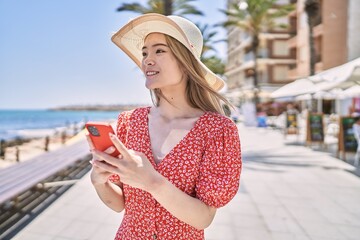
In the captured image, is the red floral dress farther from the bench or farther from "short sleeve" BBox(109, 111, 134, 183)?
the bench

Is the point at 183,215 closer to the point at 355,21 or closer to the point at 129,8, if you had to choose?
the point at 129,8

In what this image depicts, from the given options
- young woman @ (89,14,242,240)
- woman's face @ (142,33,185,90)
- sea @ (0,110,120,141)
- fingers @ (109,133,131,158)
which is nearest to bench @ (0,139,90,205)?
young woman @ (89,14,242,240)

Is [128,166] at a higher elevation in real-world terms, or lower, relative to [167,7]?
lower

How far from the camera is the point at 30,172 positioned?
4945 millimetres

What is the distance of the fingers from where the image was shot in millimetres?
858

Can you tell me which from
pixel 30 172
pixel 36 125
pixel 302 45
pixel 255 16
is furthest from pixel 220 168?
pixel 36 125

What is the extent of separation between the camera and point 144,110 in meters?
1.42

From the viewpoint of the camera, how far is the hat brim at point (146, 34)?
1.24 m

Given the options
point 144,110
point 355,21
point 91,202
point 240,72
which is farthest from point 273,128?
point 240,72

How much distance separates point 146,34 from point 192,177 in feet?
1.85

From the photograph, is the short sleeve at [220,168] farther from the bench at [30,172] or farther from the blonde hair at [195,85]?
the bench at [30,172]

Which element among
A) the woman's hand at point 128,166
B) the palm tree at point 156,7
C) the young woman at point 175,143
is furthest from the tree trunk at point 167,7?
the woman's hand at point 128,166

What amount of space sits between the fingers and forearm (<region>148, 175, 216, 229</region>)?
4.7 inches

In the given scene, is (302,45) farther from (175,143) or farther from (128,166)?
(128,166)
